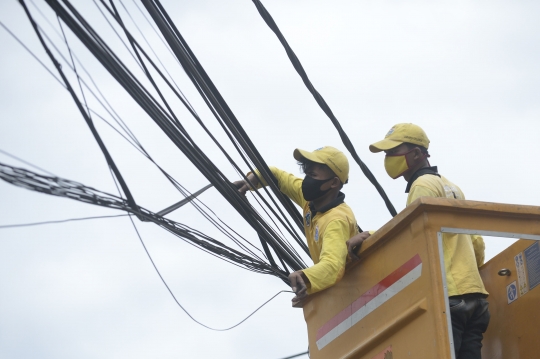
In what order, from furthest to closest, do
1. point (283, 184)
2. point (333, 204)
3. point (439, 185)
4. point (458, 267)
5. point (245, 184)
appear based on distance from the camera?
point (283, 184), point (245, 184), point (333, 204), point (439, 185), point (458, 267)

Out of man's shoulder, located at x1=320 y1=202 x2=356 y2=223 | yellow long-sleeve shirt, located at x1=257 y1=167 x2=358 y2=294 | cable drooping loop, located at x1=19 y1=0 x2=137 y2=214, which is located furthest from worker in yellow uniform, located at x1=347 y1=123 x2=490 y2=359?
cable drooping loop, located at x1=19 y1=0 x2=137 y2=214

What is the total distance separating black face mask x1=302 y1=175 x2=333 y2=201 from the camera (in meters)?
5.95

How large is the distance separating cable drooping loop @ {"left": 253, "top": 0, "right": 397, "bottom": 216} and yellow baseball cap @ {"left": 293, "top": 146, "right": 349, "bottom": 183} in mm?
989

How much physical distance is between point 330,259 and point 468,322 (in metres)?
0.92

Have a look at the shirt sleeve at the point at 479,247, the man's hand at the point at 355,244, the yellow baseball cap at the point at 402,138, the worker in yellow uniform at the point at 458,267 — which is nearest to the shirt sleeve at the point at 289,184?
the yellow baseball cap at the point at 402,138

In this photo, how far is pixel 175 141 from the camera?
5.39 metres

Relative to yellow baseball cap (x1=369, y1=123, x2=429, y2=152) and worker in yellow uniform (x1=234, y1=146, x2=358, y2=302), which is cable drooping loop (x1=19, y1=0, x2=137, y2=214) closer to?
worker in yellow uniform (x1=234, y1=146, x2=358, y2=302)

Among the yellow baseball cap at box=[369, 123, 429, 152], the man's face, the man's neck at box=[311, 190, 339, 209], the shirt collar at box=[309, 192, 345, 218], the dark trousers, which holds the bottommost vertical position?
the dark trousers

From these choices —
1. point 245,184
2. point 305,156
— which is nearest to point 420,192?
point 305,156

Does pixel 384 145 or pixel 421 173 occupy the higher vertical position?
pixel 384 145

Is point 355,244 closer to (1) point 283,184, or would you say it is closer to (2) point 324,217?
(2) point 324,217

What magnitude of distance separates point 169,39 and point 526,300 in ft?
9.55

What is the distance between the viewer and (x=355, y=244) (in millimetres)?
5246

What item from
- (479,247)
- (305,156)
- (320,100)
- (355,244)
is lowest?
(355,244)
